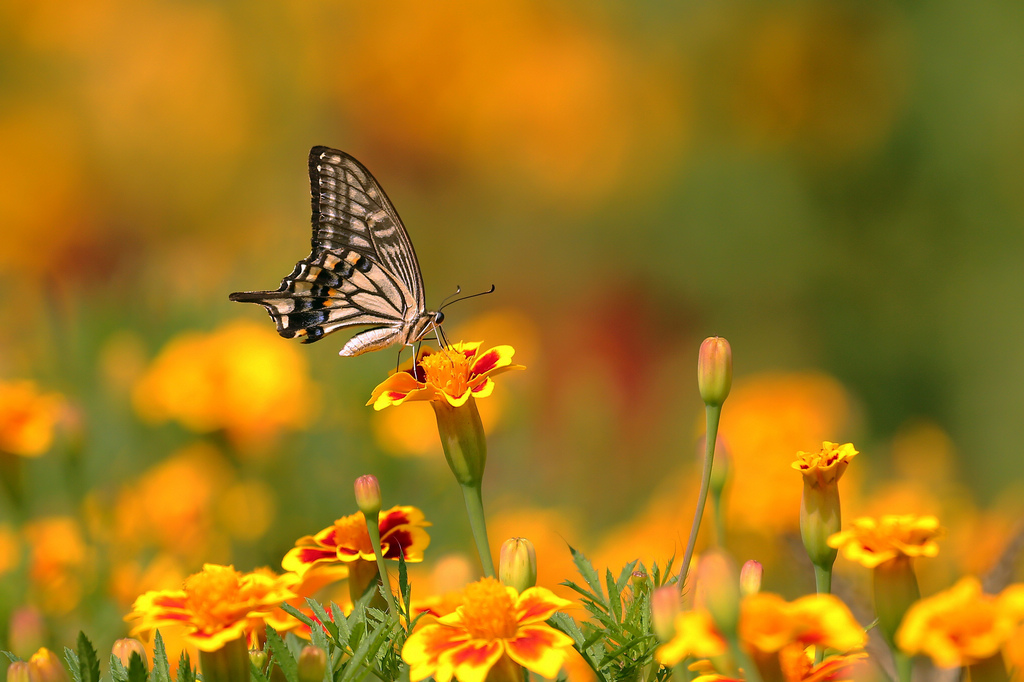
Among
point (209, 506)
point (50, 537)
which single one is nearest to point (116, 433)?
point (209, 506)

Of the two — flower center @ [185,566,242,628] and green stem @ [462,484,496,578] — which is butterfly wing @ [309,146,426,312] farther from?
flower center @ [185,566,242,628]

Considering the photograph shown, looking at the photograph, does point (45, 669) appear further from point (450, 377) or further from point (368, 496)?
point (450, 377)

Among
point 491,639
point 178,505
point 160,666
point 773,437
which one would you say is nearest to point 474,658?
point 491,639

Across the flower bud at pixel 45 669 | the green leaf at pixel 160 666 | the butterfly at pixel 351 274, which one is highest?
the butterfly at pixel 351 274

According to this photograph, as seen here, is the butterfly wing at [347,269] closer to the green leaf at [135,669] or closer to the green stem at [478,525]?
the green stem at [478,525]

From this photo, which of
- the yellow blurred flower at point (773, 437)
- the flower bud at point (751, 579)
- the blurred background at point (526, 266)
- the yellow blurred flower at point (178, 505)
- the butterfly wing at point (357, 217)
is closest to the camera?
the flower bud at point (751, 579)

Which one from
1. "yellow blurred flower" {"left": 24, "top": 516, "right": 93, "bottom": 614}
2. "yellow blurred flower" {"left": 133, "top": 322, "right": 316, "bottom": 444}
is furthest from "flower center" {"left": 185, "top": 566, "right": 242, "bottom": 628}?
"yellow blurred flower" {"left": 133, "top": 322, "right": 316, "bottom": 444}

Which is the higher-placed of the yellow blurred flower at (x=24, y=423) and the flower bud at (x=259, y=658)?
the yellow blurred flower at (x=24, y=423)

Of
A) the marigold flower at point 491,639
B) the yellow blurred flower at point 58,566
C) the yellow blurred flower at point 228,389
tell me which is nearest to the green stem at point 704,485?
the marigold flower at point 491,639
